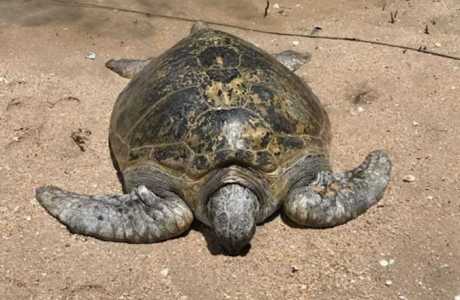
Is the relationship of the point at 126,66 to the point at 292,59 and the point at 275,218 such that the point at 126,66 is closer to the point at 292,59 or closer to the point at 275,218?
the point at 292,59

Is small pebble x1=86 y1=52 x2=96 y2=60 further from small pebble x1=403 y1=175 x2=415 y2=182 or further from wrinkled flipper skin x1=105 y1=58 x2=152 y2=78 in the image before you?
small pebble x1=403 y1=175 x2=415 y2=182

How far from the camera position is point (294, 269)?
381 cm

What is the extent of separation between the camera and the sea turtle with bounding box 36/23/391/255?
395cm

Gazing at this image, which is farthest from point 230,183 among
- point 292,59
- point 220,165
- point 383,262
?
point 292,59

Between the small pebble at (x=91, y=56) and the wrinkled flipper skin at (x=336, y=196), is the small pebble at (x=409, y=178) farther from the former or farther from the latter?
the small pebble at (x=91, y=56)

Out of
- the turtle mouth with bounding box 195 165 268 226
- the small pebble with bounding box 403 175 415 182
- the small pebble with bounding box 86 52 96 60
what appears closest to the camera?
the turtle mouth with bounding box 195 165 268 226

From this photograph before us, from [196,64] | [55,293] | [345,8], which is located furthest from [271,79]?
[345,8]

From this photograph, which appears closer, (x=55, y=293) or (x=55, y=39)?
(x=55, y=293)

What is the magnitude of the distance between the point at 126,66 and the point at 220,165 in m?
2.13

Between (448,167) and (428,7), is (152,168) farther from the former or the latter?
(428,7)

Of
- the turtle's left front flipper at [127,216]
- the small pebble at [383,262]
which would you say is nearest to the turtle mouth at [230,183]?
the turtle's left front flipper at [127,216]

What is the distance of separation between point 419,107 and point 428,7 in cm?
195

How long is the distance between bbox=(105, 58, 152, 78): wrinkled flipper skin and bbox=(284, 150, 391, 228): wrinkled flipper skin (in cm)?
220

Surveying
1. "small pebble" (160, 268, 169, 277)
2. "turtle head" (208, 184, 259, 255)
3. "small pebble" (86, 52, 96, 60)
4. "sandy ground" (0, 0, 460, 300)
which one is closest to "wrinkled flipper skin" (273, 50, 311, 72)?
"sandy ground" (0, 0, 460, 300)
